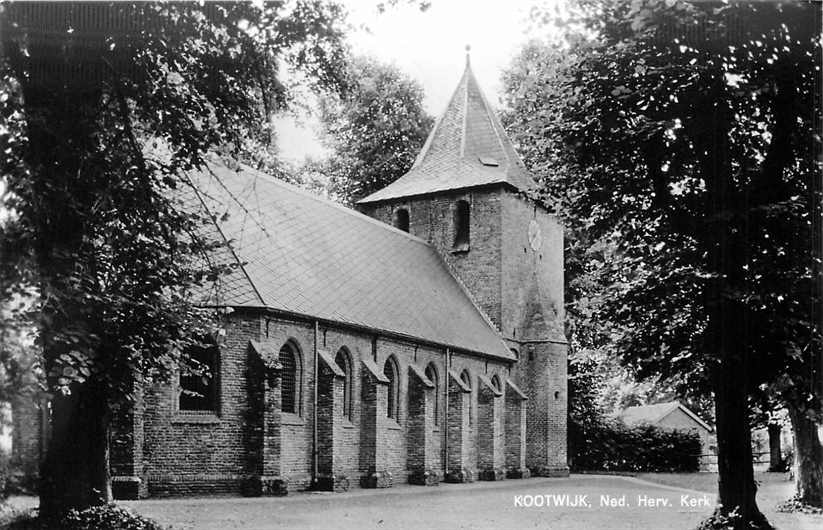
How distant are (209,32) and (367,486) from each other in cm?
1647

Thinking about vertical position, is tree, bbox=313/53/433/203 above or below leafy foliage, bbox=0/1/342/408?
above

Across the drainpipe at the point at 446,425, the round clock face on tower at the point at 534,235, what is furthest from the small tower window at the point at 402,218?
the drainpipe at the point at 446,425

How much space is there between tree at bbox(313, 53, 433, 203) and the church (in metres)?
4.55

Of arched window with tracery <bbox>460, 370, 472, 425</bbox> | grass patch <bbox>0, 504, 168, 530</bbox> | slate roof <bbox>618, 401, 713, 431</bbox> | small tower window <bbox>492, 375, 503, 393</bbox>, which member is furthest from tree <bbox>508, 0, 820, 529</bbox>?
slate roof <bbox>618, 401, 713, 431</bbox>

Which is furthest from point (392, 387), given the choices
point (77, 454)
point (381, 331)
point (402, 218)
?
point (77, 454)

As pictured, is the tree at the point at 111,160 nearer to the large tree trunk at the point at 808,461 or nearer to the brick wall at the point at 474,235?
the large tree trunk at the point at 808,461

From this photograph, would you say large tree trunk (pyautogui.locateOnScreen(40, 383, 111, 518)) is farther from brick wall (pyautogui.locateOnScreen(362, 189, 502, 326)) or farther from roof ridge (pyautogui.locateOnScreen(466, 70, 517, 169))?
roof ridge (pyautogui.locateOnScreen(466, 70, 517, 169))

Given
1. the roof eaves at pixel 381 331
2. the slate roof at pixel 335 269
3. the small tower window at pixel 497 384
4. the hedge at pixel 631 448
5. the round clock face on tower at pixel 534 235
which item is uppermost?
the round clock face on tower at pixel 534 235

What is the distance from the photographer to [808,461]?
2098 centimetres

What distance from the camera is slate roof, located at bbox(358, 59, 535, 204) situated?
38.5 m

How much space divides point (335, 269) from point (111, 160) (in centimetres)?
1515

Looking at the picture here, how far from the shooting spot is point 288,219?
28.1 meters

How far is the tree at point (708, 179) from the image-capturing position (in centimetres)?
1490

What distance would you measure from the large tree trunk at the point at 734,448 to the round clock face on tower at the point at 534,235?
23404mm
